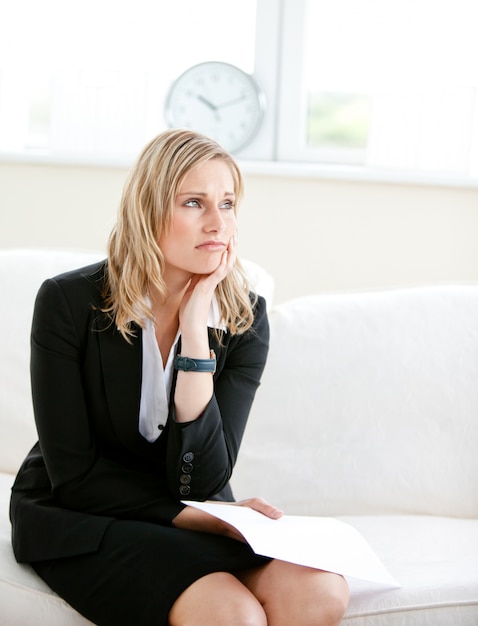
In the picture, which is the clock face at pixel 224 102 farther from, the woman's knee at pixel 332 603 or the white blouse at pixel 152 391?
the woman's knee at pixel 332 603

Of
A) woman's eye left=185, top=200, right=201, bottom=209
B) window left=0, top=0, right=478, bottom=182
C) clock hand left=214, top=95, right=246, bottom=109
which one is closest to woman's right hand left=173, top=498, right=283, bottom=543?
woman's eye left=185, top=200, right=201, bottom=209

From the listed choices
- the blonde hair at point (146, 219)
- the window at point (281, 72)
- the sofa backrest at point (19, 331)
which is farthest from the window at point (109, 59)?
the blonde hair at point (146, 219)

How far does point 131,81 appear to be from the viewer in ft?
10.2

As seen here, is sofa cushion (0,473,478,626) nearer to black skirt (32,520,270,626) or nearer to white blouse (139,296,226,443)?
black skirt (32,520,270,626)

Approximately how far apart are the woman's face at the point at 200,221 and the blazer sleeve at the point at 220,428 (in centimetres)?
21

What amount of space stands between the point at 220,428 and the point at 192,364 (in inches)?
5.3

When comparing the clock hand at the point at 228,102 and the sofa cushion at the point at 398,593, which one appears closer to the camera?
the sofa cushion at the point at 398,593

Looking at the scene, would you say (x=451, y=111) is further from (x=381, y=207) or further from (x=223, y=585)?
(x=223, y=585)

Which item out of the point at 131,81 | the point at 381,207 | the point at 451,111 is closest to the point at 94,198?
the point at 131,81

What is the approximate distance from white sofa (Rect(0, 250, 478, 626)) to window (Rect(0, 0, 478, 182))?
0.93 metres

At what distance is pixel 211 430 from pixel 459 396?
2.45 ft

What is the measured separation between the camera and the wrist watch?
1.61 metres

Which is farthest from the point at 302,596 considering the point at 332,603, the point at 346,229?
the point at 346,229

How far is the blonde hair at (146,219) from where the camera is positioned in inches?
62.2
